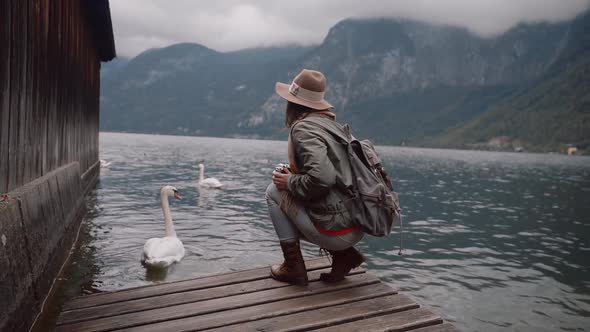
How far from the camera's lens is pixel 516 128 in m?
191

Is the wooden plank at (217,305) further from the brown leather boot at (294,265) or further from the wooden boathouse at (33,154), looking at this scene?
the wooden boathouse at (33,154)

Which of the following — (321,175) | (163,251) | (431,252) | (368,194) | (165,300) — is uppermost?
(321,175)

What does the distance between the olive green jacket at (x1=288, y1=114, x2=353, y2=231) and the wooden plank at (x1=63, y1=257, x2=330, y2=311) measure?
1.23 m

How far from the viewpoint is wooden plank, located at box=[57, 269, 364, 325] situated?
3.99 m

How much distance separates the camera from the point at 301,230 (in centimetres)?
449

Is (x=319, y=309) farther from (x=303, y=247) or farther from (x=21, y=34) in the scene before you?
(x=303, y=247)

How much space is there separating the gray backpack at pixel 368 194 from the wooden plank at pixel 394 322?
0.77 m

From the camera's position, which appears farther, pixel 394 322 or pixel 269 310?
pixel 269 310

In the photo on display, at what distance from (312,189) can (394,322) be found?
139 cm

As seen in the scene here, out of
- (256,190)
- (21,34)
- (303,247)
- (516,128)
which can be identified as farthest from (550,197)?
(516,128)

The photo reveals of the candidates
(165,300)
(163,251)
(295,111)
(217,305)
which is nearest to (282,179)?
(295,111)

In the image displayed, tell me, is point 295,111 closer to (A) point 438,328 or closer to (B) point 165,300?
(B) point 165,300

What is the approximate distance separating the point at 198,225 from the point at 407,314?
444 inches

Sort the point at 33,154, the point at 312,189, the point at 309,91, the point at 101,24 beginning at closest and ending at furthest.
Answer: the point at 312,189, the point at 309,91, the point at 33,154, the point at 101,24
